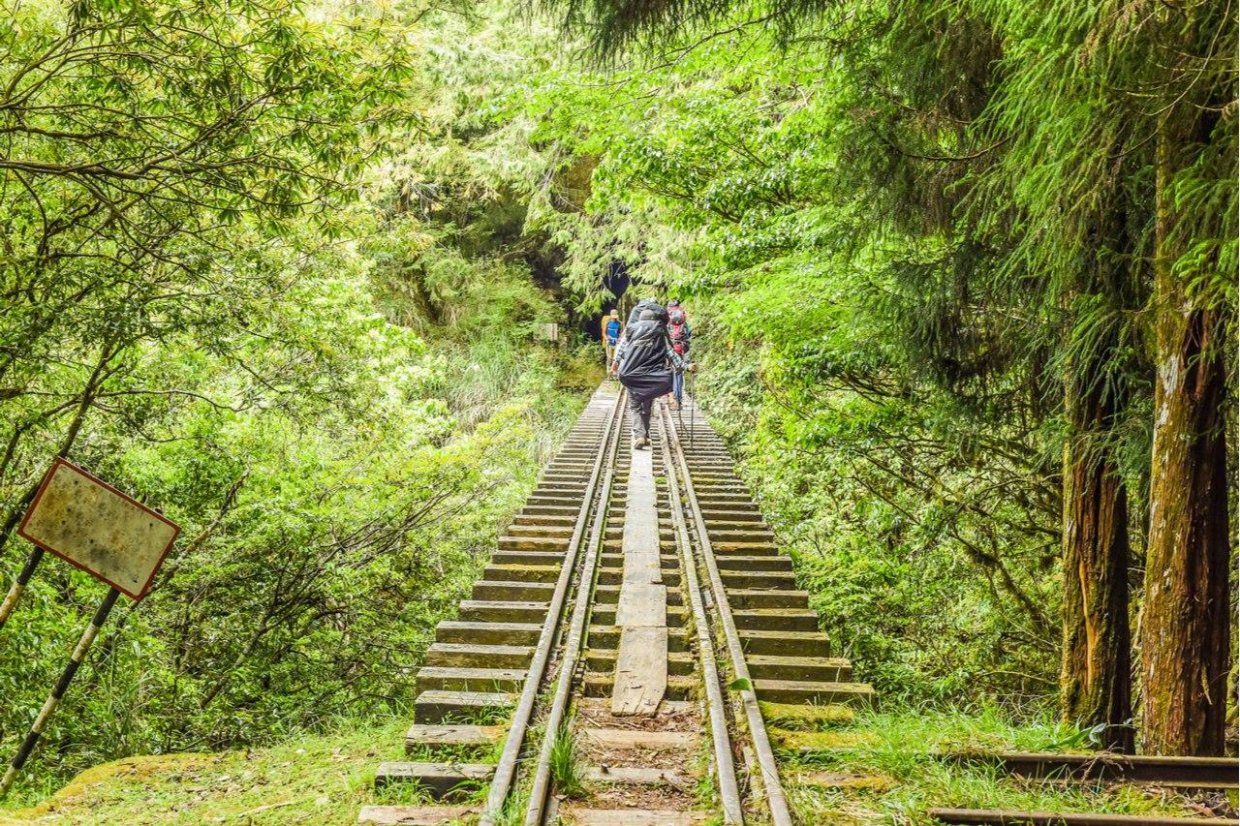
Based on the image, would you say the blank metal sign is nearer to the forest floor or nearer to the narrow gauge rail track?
the forest floor

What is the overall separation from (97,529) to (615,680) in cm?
301

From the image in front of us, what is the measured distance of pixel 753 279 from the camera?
324 inches

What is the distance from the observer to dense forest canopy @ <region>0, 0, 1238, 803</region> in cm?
364

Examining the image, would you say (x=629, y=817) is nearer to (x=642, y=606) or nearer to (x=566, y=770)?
(x=566, y=770)

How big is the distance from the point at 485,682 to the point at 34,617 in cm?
402

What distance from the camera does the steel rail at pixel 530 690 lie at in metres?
3.25

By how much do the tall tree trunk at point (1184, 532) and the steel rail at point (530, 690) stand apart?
3.04 metres

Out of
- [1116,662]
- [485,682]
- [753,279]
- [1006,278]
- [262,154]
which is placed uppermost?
[753,279]

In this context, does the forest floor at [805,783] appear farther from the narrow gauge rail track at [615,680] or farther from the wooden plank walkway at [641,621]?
the wooden plank walkway at [641,621]

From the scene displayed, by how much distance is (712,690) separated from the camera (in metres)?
4.29

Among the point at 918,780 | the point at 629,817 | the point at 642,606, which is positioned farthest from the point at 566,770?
the point at 642,606

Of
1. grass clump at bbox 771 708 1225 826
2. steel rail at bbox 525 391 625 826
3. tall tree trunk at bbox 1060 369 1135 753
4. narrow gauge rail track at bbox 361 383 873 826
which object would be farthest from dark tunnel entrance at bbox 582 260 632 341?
grass clump at bbox 771 708 1225 826

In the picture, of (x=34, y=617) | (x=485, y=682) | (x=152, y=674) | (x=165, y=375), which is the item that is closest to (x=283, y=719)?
(x=152, y=674)

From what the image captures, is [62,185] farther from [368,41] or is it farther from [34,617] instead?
[34,617]
